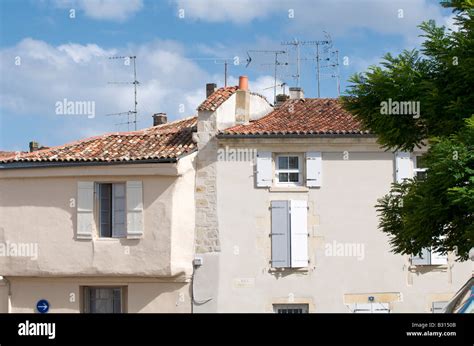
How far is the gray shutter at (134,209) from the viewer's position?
24500mm

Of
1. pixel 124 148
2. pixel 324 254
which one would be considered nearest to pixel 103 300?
pixel 124 148

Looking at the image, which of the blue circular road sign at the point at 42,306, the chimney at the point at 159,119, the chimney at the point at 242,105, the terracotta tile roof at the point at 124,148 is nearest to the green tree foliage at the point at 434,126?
the terracotta tile roof at the point at 124,148

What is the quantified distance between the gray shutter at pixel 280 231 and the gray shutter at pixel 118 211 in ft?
12.9

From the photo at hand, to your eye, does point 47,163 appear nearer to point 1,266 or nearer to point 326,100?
point 1,266

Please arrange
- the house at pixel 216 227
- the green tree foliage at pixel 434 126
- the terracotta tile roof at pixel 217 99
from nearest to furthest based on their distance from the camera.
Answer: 1. the green tree foliage at pixel 434 126
2. the house at pixel 216 227
3. the terracotta tile roof at pixel 217 99

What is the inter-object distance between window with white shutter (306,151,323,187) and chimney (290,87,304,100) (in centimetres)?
340

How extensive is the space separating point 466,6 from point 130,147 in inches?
524

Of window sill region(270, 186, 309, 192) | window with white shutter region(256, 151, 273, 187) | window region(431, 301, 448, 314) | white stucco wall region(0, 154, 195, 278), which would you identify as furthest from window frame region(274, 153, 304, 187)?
window region(431, 301, 448, 314)

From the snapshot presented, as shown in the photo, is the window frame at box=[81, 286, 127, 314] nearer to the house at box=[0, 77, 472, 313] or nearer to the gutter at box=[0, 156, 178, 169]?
the house at box=[0, 77, 472, 313]

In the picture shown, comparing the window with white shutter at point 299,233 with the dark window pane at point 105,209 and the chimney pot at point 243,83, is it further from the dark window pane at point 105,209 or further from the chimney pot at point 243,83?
the dark window pane at point 105,209

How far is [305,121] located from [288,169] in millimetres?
1487

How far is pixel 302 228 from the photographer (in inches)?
985

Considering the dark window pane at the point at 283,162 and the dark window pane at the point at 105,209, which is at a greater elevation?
the dark window pane at the point at 283,162

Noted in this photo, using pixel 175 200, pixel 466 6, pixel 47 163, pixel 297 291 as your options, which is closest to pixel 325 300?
pixel 297 291
